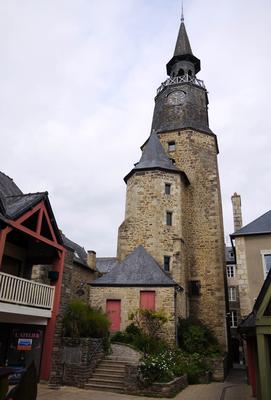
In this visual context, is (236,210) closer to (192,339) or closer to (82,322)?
(192,339)

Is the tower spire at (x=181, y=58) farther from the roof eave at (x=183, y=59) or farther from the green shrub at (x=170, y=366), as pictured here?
the green shrub at (x=170, y=366)

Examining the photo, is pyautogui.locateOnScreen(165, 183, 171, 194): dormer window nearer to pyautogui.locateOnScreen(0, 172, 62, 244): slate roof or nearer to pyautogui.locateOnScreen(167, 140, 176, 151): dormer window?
pyautogui.locateOnScreen(167, 140, 176, 151): dormer window

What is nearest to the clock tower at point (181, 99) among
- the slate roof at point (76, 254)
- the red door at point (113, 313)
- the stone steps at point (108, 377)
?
the slate roof at point (76, 254)

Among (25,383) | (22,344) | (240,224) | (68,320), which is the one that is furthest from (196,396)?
(240,224)

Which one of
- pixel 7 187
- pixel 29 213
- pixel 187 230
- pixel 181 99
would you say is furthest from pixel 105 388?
pixel 181 99

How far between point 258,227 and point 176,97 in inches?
607

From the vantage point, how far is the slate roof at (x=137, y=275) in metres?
15.7

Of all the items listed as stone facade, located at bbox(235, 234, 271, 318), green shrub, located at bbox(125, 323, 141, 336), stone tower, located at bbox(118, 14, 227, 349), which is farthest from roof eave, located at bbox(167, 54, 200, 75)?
green shrub, located at bbox(125, 323, 141, 336)

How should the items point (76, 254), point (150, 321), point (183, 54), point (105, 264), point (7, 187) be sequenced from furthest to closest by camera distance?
point (183, 54) < point (105, 264) < point (76, 254) < point (150, 321) < point (7, 187)

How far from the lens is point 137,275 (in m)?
16.4

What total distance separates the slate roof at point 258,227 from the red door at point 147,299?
4849 millimetres

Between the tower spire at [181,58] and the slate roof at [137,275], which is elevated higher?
the tower spire at [181,58]

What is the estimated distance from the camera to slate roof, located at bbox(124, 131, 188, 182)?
21.7 m

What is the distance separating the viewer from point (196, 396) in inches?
375
